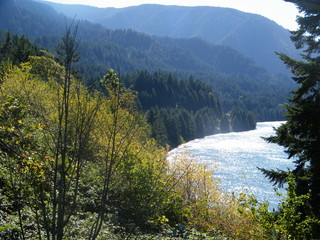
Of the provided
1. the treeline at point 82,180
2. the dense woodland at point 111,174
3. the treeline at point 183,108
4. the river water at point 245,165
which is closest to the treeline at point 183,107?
the treeline at point 183,108

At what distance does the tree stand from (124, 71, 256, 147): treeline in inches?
2508

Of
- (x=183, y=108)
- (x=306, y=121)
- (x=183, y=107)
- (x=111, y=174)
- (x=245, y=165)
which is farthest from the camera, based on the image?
(x=183, y=107)

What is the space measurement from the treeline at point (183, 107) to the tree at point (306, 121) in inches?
2508

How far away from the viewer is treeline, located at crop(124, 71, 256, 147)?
83450mm

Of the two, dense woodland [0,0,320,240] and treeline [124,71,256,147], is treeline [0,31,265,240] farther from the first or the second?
treeline [124,71,256,147]

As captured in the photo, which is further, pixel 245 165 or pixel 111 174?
pixel 245 165

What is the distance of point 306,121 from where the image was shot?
379 inches

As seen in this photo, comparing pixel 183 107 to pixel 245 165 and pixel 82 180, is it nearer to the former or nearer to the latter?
pixel 245 165

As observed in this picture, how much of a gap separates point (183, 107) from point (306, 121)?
110m

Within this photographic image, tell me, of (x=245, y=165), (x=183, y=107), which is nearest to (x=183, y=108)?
(x=183, y=107)

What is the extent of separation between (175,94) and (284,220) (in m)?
117

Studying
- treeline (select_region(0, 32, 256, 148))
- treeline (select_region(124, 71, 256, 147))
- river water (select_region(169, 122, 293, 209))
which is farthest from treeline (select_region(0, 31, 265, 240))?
treeline (select_region(124, 71, 256, 147))

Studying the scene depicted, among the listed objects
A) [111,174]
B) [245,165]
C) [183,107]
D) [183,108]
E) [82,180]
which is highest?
[111,174]

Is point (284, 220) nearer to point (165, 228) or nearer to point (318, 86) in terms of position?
point (318, 86)
